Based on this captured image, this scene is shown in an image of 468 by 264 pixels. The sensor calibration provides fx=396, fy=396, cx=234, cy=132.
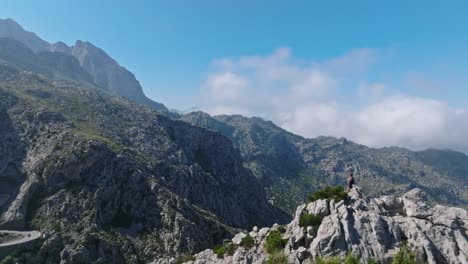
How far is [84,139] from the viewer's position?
18850 centimetres

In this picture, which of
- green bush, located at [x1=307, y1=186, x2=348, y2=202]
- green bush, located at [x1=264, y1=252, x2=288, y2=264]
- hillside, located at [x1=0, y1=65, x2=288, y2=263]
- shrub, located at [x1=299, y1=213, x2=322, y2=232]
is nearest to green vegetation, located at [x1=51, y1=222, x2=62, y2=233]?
hillside, located at [x1=0, y1=65, x2=288, y2=263]

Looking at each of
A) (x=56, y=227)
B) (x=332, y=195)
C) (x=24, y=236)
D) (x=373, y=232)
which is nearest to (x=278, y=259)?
(x=373, y=232)

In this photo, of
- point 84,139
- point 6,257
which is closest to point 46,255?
point 6,257

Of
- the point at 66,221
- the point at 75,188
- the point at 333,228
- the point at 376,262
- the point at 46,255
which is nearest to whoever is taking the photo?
the point at 376,262

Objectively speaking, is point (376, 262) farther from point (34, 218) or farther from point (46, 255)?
point (34, 218)

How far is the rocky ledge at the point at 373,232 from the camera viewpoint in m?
60.5

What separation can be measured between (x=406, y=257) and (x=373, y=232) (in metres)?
6.53

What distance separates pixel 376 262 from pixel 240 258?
25828mm

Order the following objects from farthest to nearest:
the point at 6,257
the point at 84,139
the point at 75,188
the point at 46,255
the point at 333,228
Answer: the point at 84,139 < the point at 75,188 < the point at 46,255 < the point at 6,257 < the point at 333,228

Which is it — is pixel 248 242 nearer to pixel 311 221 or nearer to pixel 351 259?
pixel 311 221

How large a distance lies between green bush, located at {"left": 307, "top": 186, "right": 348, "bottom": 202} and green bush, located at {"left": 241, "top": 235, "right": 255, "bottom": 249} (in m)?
15.0

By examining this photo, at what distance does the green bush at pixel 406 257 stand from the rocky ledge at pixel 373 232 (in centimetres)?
92

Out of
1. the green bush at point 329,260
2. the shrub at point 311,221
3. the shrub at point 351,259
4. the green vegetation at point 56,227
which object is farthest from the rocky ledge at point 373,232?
the green vegetation at point 56,227

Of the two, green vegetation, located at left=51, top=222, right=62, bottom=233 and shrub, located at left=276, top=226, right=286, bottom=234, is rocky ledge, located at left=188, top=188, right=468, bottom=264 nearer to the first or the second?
shrub, located at left=276, top=226, right=286, bottom=234
